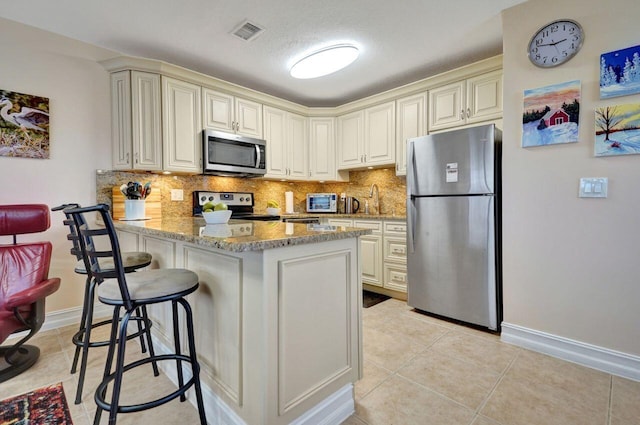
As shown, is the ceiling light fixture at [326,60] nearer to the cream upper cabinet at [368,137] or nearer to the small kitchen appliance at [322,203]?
the cream upper cabinet at [368,137]

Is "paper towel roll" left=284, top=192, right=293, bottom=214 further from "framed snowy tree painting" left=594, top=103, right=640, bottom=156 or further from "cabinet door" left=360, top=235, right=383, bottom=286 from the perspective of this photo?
"framed snowy tree painting" left=594, top=103, right=640, bottom=156

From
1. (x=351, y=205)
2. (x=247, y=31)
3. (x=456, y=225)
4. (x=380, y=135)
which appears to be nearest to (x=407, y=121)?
(x=380, y=135)

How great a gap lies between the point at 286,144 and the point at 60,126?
2227mm

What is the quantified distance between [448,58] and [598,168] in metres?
1.71

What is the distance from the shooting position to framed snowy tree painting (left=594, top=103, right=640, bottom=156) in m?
1.68

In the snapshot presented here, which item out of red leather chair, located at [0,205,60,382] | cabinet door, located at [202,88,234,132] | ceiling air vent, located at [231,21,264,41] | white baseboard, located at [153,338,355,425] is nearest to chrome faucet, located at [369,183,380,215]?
cabinet door, located at [202,88,234,132]

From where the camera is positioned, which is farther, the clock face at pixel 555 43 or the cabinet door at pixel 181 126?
the cabinet door at pixel 181 126

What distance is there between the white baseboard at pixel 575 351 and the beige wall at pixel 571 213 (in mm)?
41

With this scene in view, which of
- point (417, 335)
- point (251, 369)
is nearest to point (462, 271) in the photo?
point (417, 335)

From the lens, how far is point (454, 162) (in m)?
2.46

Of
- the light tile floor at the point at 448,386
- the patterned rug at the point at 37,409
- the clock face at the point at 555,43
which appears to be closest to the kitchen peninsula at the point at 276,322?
the light tile floor at the point at 448,386

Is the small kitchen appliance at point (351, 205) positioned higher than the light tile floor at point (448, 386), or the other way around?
the small kitchen appliance at point (351, 205)

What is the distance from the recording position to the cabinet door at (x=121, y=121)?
2.68 m

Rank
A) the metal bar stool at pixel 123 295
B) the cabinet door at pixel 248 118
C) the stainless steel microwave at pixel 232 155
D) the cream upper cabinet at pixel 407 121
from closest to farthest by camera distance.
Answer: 1. the metal bar stool at pixel 123 295
2. the stainless steel microwave at pixel 232 155
3. the cream upper cabinet at pixel 407 121
4. the cabinet door at pixel 248 118
